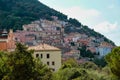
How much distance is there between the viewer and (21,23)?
191 m

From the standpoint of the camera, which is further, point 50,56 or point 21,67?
point 50,56

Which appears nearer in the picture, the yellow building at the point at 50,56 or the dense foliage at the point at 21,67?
the dense foliage at the point at 21,67

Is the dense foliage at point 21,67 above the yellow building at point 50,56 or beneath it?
above

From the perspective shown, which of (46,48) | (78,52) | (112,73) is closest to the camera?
(112,73)

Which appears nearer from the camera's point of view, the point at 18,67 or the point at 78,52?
the point at 18,67

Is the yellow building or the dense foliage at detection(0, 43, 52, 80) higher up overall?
the dense foliage at detection(0, 43, 52, 80)

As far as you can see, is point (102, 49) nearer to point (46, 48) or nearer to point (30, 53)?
point (46, 48)

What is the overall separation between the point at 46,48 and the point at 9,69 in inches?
1788

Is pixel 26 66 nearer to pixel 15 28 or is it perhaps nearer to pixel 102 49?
pixel 15 28

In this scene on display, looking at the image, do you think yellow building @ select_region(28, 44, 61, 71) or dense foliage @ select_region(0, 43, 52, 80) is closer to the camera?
dense foliage @ select_region(0, 43, 52, 80)

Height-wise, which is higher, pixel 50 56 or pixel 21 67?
pixel 21 67

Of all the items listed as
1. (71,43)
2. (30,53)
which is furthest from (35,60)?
(71,43)

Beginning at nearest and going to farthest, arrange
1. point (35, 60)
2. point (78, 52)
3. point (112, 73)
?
point (35, 60) → point (112, 73) → point (78, 52)

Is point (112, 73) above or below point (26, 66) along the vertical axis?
below
